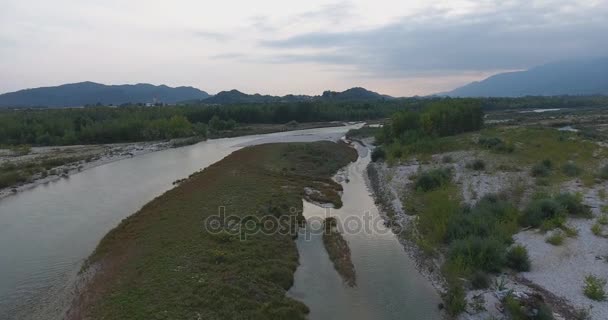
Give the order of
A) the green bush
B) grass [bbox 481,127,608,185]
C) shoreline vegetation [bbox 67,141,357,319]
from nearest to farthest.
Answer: shoreline vegetation [bbox 67,141,357,319] → the green bush → grass [bbox 481,127,608,185]

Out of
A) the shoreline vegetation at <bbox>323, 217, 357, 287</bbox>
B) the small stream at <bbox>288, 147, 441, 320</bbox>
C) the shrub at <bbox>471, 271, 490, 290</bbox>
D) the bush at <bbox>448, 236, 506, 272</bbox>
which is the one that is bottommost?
the small stream at <bbox>288, 147, 441, 320</bbox>

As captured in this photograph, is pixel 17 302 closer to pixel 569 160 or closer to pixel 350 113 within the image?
pixel 569 160

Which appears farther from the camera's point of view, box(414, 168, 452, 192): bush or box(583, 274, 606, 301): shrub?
box(414, 168, 452, 192): bush

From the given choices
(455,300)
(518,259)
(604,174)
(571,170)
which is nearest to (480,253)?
(518,259)

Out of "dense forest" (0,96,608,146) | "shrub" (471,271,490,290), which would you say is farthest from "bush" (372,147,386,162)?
"shrub" (471,271,490,290)

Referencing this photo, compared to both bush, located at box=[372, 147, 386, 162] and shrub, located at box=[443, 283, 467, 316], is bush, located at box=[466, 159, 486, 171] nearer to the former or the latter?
bush, located at box=[372, 147, 386, 162]

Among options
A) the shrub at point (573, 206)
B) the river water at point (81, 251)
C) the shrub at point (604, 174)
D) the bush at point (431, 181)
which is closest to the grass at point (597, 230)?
the shrub at point (573, 206)

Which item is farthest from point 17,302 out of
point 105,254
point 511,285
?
point 511,285

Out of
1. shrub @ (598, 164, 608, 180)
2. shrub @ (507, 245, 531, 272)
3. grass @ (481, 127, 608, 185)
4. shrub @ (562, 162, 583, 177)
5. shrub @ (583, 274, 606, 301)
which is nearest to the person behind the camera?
shrub @ (583, 274, 606, 301)
